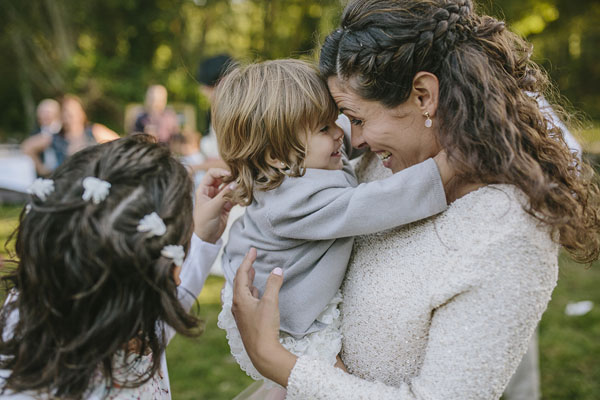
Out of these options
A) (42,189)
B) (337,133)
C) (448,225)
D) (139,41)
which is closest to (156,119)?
(337,133)

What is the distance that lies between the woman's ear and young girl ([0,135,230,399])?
0.70 metres

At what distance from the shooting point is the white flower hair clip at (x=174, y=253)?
1.38m

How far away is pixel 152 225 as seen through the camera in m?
1.34

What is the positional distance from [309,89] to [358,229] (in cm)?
54

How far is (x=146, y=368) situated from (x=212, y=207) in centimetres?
64

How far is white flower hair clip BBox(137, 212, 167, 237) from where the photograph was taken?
133 cm

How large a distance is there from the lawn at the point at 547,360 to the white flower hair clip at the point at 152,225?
2124mm

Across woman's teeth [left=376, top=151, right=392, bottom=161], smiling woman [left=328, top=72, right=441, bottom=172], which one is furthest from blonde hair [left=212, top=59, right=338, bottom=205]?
woman's teeth [left=376, top=151, right=392, bottom=161]

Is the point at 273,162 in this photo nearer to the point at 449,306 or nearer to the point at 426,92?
the point at 426,92

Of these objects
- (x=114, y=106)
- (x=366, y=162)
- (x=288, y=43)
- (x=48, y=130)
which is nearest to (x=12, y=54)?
(x=114, y=106)

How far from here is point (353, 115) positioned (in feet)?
5.63

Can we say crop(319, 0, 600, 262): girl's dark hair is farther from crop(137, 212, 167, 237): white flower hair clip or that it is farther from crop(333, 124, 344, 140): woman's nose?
crop(137, 212, 167, 237): white flower hair clip

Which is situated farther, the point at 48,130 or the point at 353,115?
the point at 48,130

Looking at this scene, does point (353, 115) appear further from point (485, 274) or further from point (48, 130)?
point (48, 130)
